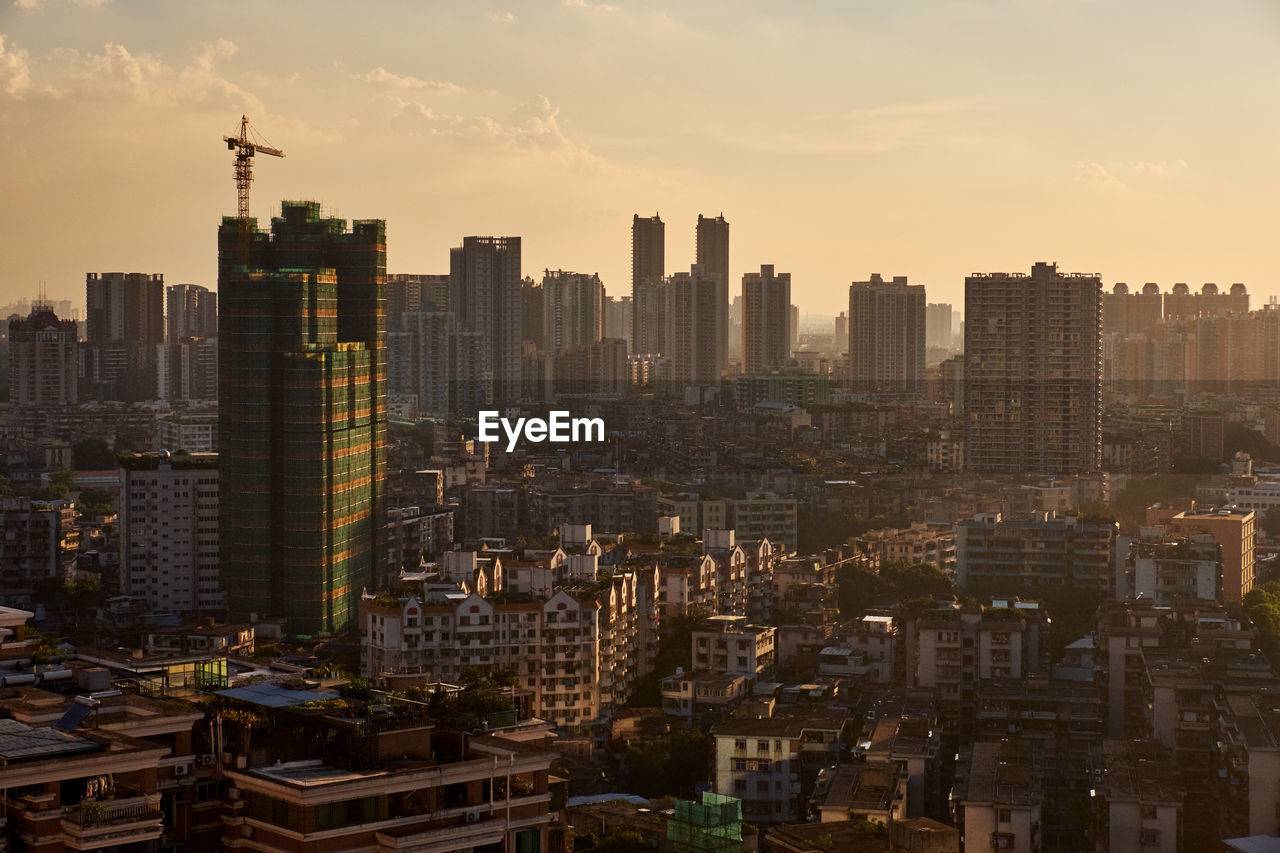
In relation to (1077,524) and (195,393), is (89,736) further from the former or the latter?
(195,393)

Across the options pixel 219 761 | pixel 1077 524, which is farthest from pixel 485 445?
pixel 219 761

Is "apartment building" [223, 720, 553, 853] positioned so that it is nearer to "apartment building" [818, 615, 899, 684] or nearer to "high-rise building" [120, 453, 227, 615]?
"apartment building" [818, 615, 899, 684]

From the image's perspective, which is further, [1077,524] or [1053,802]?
[1077,524]

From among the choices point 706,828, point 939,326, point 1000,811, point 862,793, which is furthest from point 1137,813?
point 939,326

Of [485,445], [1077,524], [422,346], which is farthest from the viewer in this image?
[422,346]

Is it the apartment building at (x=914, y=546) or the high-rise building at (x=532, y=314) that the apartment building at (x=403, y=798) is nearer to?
the apartment building at (x=914, y=546)

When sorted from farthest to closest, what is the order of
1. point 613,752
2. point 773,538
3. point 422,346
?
1. point 422,346
2. point 773,538
3. point 613,752

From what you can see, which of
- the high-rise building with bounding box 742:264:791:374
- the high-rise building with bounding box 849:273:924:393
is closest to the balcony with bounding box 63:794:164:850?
the high-rise building with bounding box 849:273:924:393

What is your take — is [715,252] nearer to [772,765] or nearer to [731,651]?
[731,651]
